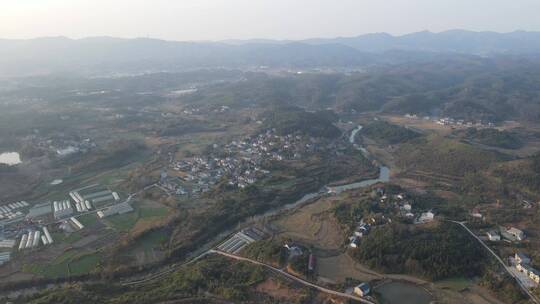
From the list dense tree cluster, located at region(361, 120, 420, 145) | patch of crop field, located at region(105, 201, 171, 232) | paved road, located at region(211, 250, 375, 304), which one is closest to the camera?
paved road, located at region(211, 250, 375, 304)

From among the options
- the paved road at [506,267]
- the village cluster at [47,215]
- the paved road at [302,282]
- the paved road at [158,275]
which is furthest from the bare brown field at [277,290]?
the village cluster at [47,215]

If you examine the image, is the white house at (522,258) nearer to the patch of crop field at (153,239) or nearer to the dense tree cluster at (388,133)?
the patch of crop field at (153,239)

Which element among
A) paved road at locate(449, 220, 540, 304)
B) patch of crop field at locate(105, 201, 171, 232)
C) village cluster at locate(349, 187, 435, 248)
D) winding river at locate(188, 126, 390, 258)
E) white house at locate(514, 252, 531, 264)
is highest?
white house at locate(514, 252, 531, 264)

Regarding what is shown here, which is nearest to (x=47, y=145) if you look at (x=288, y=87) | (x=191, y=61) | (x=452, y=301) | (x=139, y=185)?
(x=139, y=185)

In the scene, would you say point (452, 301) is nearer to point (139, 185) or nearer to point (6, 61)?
point (139, 185)

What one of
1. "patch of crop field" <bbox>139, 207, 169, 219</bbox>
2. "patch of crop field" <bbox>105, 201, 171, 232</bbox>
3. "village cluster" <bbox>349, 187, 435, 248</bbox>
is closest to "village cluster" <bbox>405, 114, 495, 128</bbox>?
"village cluster" <bbox>349, 187, 435, 248</bbox>

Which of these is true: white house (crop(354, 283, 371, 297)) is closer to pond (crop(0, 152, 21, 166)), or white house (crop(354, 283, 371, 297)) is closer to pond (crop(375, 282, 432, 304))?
pond (crop(375, 282, 432, 304))
